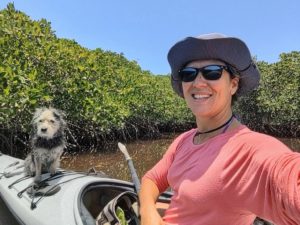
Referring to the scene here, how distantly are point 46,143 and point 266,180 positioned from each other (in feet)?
12.0

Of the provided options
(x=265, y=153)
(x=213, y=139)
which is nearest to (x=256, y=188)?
(x=265, y=153)

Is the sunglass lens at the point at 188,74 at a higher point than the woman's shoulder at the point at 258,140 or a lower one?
higher

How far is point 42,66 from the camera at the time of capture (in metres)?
12.1

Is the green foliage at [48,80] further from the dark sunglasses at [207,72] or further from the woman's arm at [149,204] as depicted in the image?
the dark sunglasses at [207,72]

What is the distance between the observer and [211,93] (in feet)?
5.76

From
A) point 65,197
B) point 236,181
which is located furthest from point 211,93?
point 65,197

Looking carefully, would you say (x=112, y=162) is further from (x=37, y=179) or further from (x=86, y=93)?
(x=37, y=179)

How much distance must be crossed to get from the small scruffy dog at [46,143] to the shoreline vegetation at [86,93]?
2.28 m

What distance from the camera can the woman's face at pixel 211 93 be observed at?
174 centimetres

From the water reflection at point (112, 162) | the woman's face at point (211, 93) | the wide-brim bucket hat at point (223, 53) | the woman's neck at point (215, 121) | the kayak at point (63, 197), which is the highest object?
the wide-brim bucket hat at point (223, 53)

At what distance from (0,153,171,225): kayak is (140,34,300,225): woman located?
1.34 meters

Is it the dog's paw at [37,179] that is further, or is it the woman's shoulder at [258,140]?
the dog's paw at [37,179]

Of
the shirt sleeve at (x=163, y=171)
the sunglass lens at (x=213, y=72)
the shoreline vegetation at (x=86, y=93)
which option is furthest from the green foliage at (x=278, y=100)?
the sunglass lens at (x=213, y=72)

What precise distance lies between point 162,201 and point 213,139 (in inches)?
82.1
